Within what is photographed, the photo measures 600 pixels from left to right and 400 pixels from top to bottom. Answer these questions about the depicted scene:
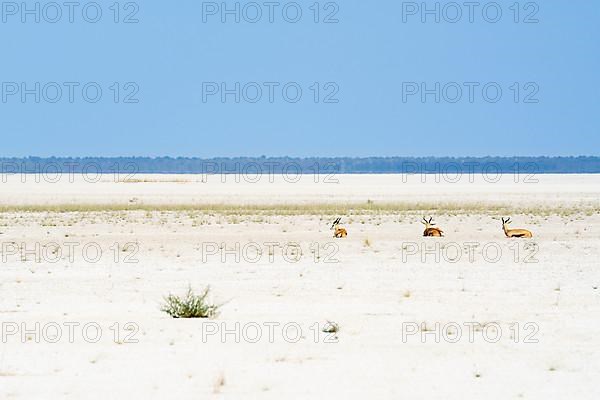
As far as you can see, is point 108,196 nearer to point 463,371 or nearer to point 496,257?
point 496,257

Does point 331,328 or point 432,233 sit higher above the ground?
point 432,233

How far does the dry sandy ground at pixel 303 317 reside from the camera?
8.61 m

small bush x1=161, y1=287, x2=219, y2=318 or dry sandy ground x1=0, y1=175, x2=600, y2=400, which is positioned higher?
small bush x1=161, y1=287, x2=219, y2=318

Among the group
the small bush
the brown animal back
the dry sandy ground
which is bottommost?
the dry sandy ground

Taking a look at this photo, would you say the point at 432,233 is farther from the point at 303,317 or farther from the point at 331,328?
the point at 331,328

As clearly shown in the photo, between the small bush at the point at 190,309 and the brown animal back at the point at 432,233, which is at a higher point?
the brown animal back at the point at 432,233

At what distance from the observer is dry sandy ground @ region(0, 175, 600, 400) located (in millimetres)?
8609

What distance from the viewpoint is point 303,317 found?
39.1 ft

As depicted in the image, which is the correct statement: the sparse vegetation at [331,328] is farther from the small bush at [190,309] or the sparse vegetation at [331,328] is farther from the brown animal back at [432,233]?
the brown animal back at [432,233]

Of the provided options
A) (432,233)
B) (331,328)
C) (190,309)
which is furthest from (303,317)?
(432,233)

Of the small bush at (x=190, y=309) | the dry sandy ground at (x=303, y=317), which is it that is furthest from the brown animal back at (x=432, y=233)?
the small bush at (x=190, y=309)

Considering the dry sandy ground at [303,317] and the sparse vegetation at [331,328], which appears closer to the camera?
the dry sandy ground at [303,317]

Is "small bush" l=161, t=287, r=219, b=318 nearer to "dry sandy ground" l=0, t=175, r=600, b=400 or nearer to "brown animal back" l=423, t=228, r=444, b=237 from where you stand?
"dry sandy ground" l=0, t=175, r=600, b=400

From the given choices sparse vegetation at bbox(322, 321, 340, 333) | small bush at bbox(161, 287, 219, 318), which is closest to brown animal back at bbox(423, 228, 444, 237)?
small bush at bbox(161, 287, 219, 318)
